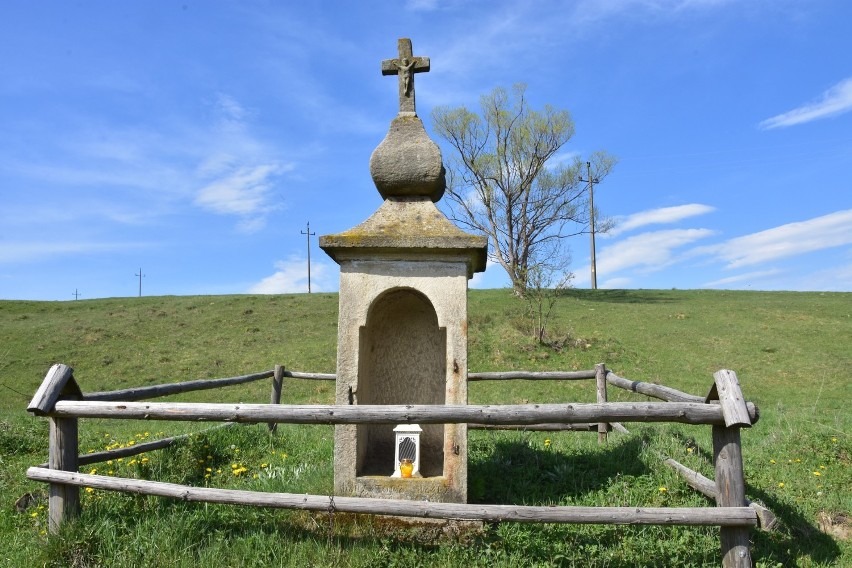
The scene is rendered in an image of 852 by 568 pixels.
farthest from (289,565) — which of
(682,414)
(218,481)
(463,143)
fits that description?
(463,143)

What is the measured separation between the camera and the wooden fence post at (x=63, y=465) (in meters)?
4.65

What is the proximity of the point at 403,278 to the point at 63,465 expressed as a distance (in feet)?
10.4

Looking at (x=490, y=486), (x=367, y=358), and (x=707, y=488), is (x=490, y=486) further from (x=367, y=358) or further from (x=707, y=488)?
(x=707, y=488)

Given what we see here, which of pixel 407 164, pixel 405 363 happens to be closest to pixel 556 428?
pixel 405 363

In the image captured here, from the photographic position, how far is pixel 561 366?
1755 cm

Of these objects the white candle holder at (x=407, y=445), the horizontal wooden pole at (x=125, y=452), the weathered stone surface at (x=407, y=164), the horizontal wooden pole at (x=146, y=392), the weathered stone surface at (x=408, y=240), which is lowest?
the horizontal wooden pole at (x=125, y=452)

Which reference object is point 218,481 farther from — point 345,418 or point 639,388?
point 639,388

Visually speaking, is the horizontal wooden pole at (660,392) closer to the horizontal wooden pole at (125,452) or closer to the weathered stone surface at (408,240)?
the weathered stone surface at (408,240)

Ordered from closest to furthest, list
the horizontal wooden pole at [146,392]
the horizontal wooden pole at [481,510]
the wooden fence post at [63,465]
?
the horizontal wooden pole at [481,510] → the wooden fence post at [63,465] → the horizontal wooden pole at [146,392]

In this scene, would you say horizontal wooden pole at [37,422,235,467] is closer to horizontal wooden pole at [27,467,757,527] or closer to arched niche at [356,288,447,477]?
horizontal wooden pole at [27,467,757,527]

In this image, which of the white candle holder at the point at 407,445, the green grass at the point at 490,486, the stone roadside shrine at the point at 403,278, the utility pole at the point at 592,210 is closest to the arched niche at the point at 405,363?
the stone roadside shrine at the point at 403,278

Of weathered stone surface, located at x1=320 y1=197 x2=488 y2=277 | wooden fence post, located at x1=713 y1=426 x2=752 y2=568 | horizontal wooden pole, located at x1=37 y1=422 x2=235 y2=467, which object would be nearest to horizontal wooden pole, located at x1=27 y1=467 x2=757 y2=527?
wooden fence post, located at x1=713 y1=426 x2=752 y2=568

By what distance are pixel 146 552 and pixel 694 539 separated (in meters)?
4.11

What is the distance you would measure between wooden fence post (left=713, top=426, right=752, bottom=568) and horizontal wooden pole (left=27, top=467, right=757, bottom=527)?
11 centimetres
